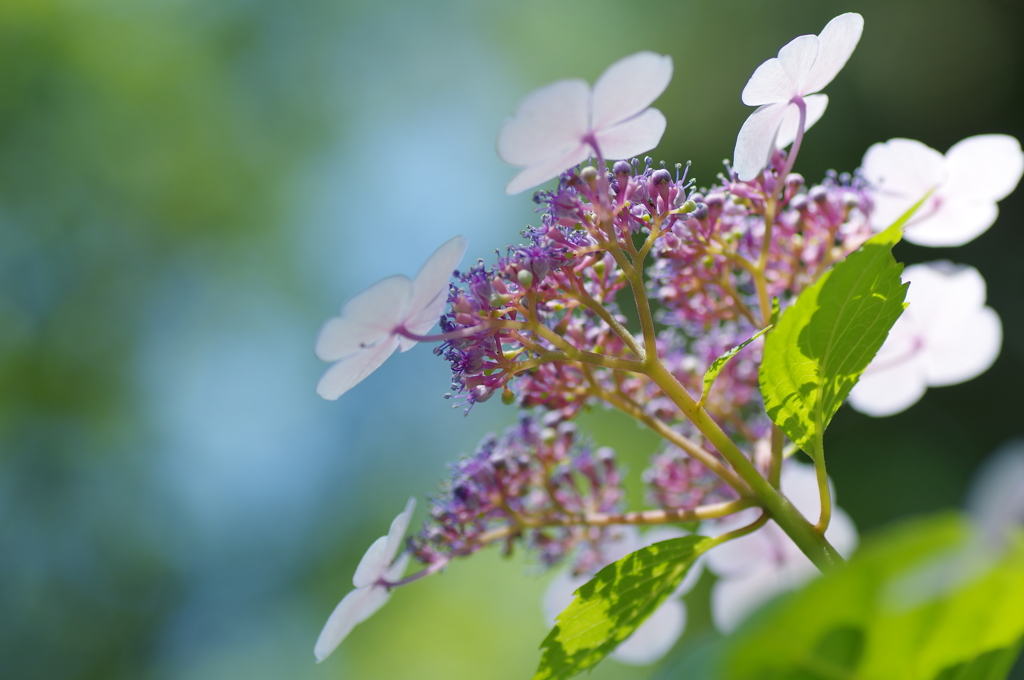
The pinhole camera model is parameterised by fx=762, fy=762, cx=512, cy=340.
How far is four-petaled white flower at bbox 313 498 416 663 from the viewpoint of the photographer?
2.17 ft

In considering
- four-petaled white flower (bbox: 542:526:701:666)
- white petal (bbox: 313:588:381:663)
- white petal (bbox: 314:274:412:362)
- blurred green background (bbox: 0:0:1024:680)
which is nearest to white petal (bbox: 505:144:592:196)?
white petal (bbox: 314:274:412:362)

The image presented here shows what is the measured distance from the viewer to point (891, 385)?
0.92 meters

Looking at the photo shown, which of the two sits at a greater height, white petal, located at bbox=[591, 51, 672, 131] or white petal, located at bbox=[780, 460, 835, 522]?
white petal, located at bbox=[591, 51, 672, 131]

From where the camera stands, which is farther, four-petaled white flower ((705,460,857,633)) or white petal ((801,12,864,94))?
four-petaled white flower ((705,460,857,633))

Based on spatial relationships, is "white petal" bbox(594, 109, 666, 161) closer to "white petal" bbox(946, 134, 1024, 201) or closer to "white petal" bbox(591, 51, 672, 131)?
"white petal" bbox(591, 51, 672, 131)

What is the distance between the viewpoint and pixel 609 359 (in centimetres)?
57

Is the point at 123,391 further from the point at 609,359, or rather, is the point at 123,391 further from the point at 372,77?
the point at 609,359

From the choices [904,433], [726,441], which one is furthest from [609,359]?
[904,433]

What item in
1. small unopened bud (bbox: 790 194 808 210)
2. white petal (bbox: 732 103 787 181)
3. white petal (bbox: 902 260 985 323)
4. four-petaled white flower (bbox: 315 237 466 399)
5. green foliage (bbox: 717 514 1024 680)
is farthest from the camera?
white petal (bbox: 902 260 985 323)

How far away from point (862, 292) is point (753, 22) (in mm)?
5820

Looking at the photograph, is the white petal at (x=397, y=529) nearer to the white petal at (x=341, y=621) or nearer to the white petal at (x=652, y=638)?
the white petal at (x=341, y=621)

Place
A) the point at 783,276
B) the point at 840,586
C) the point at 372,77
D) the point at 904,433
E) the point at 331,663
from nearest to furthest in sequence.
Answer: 1. the point at 840,586
2. the point at 783,276
3. the point at 331,663
4. the point at 904,433
5. the point at 372,77

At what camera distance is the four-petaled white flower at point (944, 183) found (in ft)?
2.61

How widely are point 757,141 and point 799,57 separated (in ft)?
0.23
